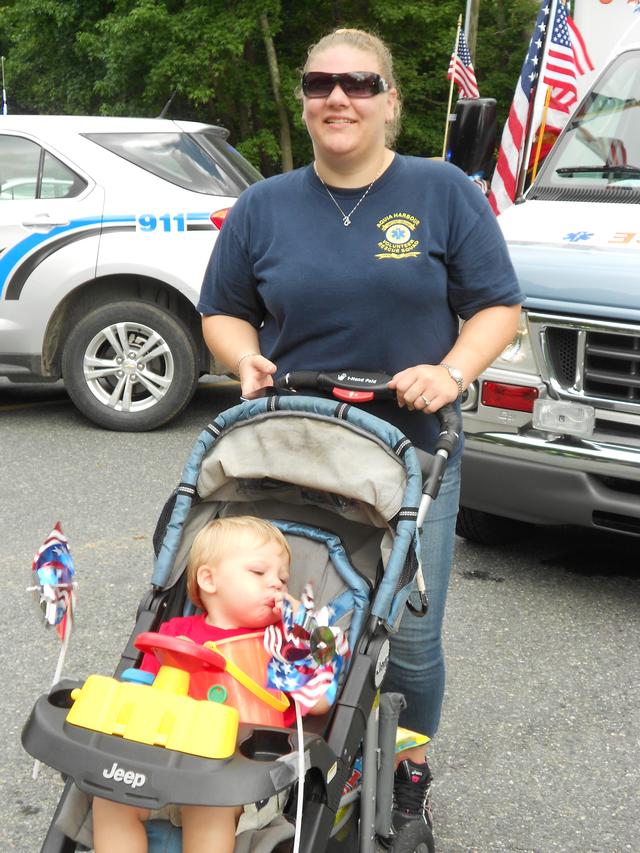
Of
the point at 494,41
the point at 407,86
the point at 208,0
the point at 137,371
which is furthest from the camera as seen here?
the point at 494,41

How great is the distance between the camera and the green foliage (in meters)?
22.7

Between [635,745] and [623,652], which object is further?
[623,652]

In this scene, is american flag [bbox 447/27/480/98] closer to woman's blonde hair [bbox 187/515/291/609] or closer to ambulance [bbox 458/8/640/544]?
ambulance [bbox 458/8/640/544]

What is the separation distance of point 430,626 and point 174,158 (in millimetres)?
5707

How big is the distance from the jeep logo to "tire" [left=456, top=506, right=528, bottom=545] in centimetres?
350

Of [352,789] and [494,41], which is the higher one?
[494,41]

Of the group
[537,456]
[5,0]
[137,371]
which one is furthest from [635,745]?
[5,0]

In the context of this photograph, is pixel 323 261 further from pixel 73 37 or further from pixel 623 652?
pixel 73 37

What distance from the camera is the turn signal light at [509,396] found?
485cm

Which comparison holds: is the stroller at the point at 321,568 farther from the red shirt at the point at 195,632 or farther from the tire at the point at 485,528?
the tire at the point at 485,528

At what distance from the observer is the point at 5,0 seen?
3108cm

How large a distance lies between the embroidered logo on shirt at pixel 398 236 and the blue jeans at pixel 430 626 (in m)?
0.58

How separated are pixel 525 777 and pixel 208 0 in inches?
846

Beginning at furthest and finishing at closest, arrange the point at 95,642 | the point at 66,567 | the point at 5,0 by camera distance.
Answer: the point at 5,0, the point at 95,642, the point at 66,567
